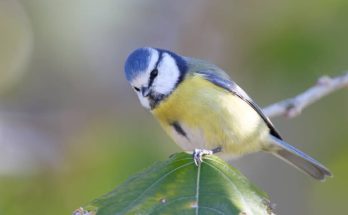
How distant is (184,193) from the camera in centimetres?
215

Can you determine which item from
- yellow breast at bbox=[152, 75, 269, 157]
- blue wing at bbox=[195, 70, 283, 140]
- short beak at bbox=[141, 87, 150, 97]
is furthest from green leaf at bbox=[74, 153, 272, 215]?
blue wing at bbox=[195, 70, 283, 140]

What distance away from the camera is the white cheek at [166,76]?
3145 millimetres

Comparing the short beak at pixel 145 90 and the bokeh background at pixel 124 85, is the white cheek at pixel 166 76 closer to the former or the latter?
the short beak at pixel 145 90

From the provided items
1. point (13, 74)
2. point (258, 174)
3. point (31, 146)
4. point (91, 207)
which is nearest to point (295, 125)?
point (258, 174)

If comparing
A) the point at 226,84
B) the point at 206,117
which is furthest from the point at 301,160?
the point at 206,117

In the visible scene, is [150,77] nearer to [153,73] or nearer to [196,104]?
[153,73]

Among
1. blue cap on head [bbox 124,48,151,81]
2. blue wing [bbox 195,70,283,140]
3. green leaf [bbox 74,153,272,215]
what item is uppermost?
blue cap on head [bbox 124,48,151,81]

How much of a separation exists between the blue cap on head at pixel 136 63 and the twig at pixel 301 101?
23.7 inches

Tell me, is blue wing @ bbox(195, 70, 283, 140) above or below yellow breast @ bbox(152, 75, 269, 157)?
above

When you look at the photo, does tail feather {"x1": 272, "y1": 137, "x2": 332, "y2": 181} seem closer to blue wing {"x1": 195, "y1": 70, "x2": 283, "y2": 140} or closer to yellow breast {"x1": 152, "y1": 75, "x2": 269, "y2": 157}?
blue wing {"x1": 195, "y1": 70, "x2": 283, "y2": 140}

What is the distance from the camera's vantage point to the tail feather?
346 cm

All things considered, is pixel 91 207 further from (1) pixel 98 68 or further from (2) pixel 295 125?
(1) pixel 98 68

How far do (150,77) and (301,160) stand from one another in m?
0.97

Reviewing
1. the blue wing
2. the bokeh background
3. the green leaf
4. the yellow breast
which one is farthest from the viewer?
the bokeh background
